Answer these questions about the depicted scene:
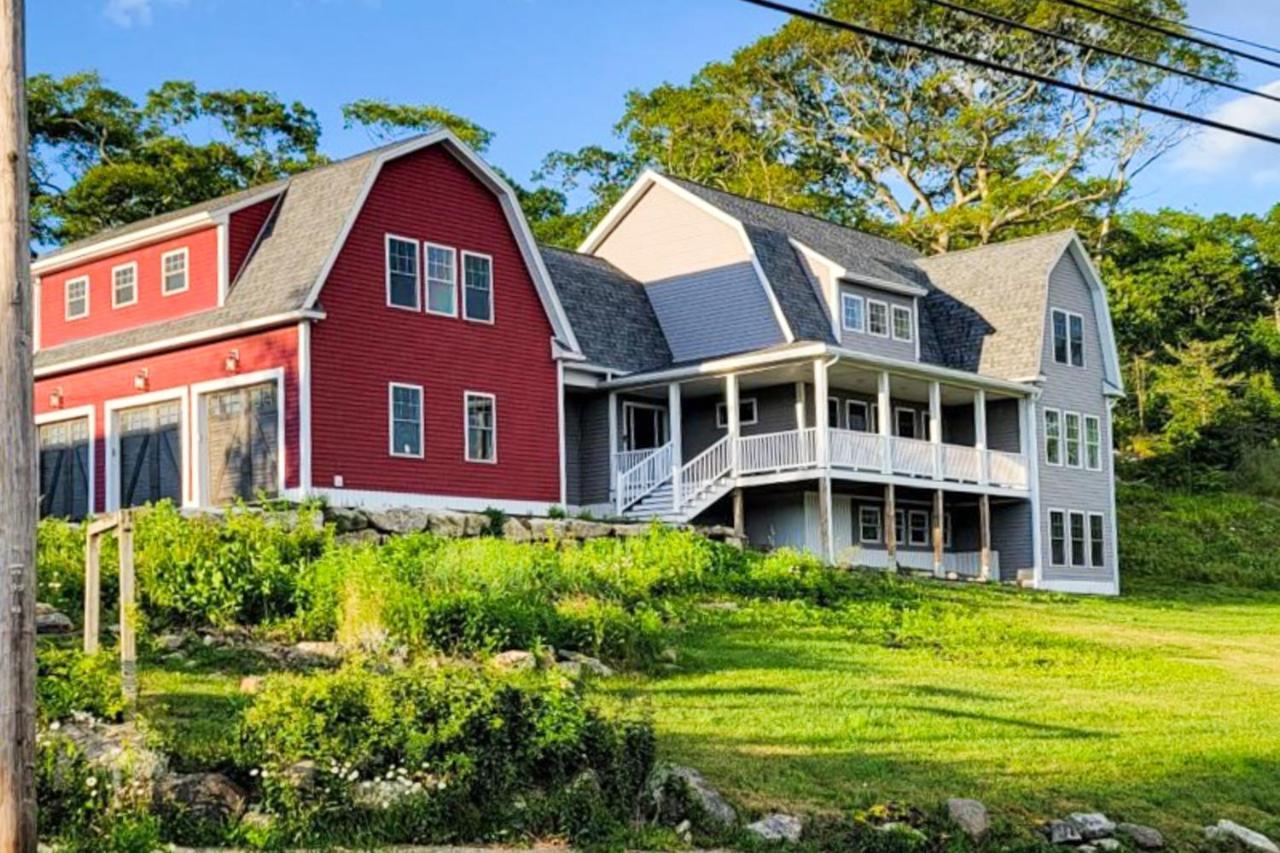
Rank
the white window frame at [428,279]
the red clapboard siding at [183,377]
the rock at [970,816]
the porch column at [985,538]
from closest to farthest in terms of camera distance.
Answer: the rock at [970,816] < the red clapboard siding at [183,377] < the white window frame at [428,279] < the porch column at [985,538]

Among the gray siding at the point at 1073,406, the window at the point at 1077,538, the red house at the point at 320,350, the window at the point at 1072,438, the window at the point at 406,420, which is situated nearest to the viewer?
the red house at the point at 320,350

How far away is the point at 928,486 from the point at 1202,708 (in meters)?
→ 15.5

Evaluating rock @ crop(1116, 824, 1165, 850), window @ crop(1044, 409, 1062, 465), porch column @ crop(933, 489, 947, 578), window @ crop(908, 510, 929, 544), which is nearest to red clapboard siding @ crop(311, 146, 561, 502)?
porch column @ crop(933, 489, 947, 578)

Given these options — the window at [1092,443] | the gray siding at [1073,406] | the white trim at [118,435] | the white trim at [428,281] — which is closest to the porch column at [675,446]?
the white trim at [428,281]

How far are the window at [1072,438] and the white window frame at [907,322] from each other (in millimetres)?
3957

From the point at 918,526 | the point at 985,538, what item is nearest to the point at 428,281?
the point at 985,538

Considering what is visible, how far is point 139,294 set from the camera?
2878 centimetres

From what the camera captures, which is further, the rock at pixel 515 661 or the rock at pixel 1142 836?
the rock at pixel 515 661

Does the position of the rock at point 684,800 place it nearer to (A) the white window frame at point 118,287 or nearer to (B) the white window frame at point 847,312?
(A) the white window frame at point 118,287

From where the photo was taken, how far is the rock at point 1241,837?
1262 cm

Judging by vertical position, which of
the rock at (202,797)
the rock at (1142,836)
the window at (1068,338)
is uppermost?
the window at (1068,338)

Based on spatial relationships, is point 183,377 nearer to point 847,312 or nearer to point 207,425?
point 207,425

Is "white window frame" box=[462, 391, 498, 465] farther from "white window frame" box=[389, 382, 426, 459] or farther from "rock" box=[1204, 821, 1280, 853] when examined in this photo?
"rock" box=[1204, 821, 1280, 853]

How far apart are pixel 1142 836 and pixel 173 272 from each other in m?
20.0
